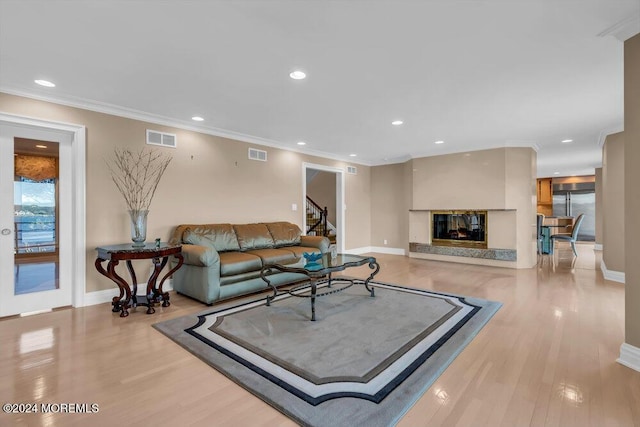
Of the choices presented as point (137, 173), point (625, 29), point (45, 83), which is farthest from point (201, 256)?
point (625, 29)

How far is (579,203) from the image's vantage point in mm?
10625

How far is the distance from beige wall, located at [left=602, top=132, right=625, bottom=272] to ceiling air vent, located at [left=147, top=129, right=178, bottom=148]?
7.07 m

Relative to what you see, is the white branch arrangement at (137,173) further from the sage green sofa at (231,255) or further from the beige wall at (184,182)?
the sage green sofa at (231,255)

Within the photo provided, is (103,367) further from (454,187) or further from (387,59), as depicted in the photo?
(454,187)

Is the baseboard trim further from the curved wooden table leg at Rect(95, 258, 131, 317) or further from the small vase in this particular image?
the curved wooden table leg at Rect(95, 258, 131, 317)

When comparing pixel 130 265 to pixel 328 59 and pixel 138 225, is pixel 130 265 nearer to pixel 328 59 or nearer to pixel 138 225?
pixel 138 225

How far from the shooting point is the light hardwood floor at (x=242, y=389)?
1673 mm

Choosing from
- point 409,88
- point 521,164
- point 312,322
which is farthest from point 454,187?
point 312,322

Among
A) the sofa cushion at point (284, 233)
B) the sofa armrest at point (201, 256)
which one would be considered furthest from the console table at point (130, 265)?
the sofa cushion at point (284, 233)

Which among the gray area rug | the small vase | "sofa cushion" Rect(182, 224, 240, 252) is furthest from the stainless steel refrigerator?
the small vase

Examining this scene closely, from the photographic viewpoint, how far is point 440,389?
1915 mm

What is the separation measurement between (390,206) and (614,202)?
4.17m

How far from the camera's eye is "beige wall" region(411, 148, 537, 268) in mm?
5914

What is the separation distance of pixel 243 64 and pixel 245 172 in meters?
2.71
